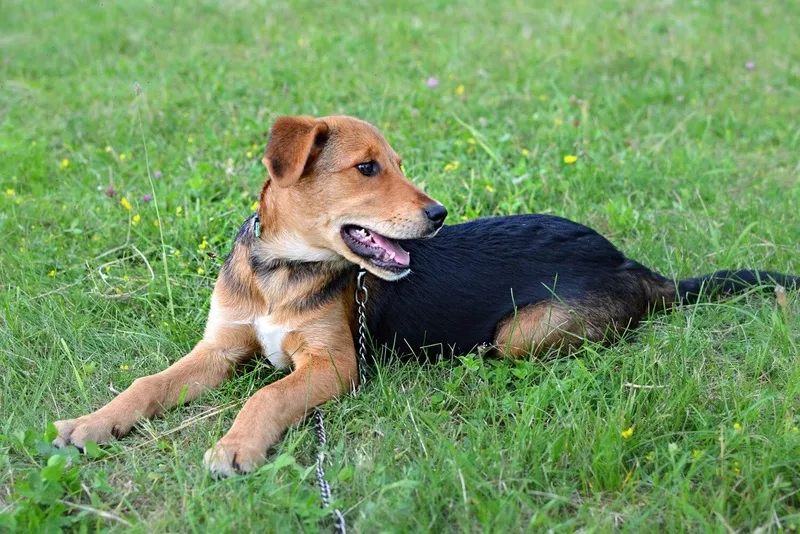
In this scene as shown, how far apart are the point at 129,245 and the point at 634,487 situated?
3.38m

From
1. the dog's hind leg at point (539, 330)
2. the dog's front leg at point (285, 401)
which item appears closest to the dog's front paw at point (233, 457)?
the dog's front leg at point (285, 401)

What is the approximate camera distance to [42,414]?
3.74 m

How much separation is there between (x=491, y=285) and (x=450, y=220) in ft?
4.57

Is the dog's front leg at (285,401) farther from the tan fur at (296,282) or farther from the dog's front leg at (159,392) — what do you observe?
the dog's front leg at (159,392)

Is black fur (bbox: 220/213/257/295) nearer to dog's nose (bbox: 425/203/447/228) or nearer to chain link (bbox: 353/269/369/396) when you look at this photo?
chain link (bbox: 353/269/369/396)

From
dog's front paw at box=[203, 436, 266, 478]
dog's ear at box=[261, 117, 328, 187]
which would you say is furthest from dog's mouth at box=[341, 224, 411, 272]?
dog's front paw at box=[203, 436, 266, 478]

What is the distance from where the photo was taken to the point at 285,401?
11.8 ft

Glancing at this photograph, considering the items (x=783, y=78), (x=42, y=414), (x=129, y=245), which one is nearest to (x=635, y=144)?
(x=783, y=78)

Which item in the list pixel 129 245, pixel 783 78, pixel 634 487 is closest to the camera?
pixel 634 487

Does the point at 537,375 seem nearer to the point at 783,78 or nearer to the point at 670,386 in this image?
the point at 670,386

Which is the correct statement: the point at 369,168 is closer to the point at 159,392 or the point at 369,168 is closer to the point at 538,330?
the point at 538,330

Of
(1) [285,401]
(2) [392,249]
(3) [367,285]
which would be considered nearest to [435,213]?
(2) [392,249]

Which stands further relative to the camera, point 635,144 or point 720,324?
point 635,144

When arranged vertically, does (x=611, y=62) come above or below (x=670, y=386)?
above
